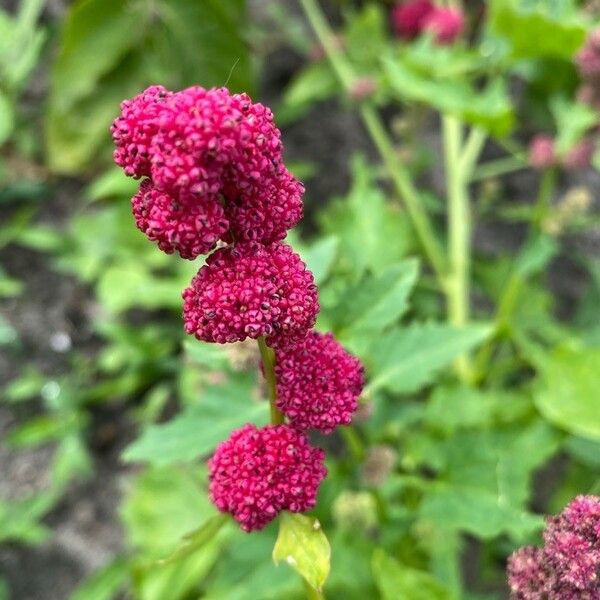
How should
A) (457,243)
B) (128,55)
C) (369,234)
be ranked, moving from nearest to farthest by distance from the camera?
(369,234), (457,243), (128,55)

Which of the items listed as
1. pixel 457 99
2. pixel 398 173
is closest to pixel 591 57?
pixel 457 99

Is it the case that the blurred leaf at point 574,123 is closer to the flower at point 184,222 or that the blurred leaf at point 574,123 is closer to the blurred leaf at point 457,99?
the blurred leaf at point 457,99

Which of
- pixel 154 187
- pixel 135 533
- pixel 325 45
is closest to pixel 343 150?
pixel 325 45

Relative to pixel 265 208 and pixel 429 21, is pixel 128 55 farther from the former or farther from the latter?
pixel 265 208

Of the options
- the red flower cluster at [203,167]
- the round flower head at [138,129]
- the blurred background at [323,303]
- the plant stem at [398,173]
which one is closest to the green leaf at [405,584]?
the blurred background at [323,303]

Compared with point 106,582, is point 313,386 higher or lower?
higher

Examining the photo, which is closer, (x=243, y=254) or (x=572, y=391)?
(x=243, y=254)
